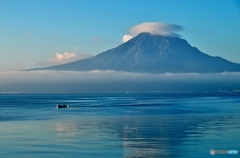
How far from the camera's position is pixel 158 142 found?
26.2m

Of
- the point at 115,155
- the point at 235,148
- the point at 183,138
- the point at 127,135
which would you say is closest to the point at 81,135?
the point at 127,135

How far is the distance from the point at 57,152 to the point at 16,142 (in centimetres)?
487

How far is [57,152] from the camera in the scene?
74.4ft

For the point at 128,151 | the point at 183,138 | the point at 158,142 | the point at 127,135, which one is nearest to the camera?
the point at 128,151

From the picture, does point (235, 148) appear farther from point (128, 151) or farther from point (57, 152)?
point (57, 152)

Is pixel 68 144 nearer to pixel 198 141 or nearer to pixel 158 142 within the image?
pixel 158 142

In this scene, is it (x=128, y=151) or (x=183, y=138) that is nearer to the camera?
(x=128, y=151)

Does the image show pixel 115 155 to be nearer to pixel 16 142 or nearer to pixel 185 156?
pixel 185 156

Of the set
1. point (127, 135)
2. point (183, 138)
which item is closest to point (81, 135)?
point (127, 135)

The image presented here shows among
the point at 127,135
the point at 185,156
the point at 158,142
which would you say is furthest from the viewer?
the point at 127,135

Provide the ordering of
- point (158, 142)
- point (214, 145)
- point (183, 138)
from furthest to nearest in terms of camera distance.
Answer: point (183, 138) < point (158, 142) < point (214, 145)

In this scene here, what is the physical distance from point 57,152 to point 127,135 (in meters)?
8.23

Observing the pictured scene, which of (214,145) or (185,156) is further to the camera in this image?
(214,145)

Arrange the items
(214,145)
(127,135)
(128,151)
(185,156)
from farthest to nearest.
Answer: (127,135)
(214,145)
(128,151)
(185,156)
